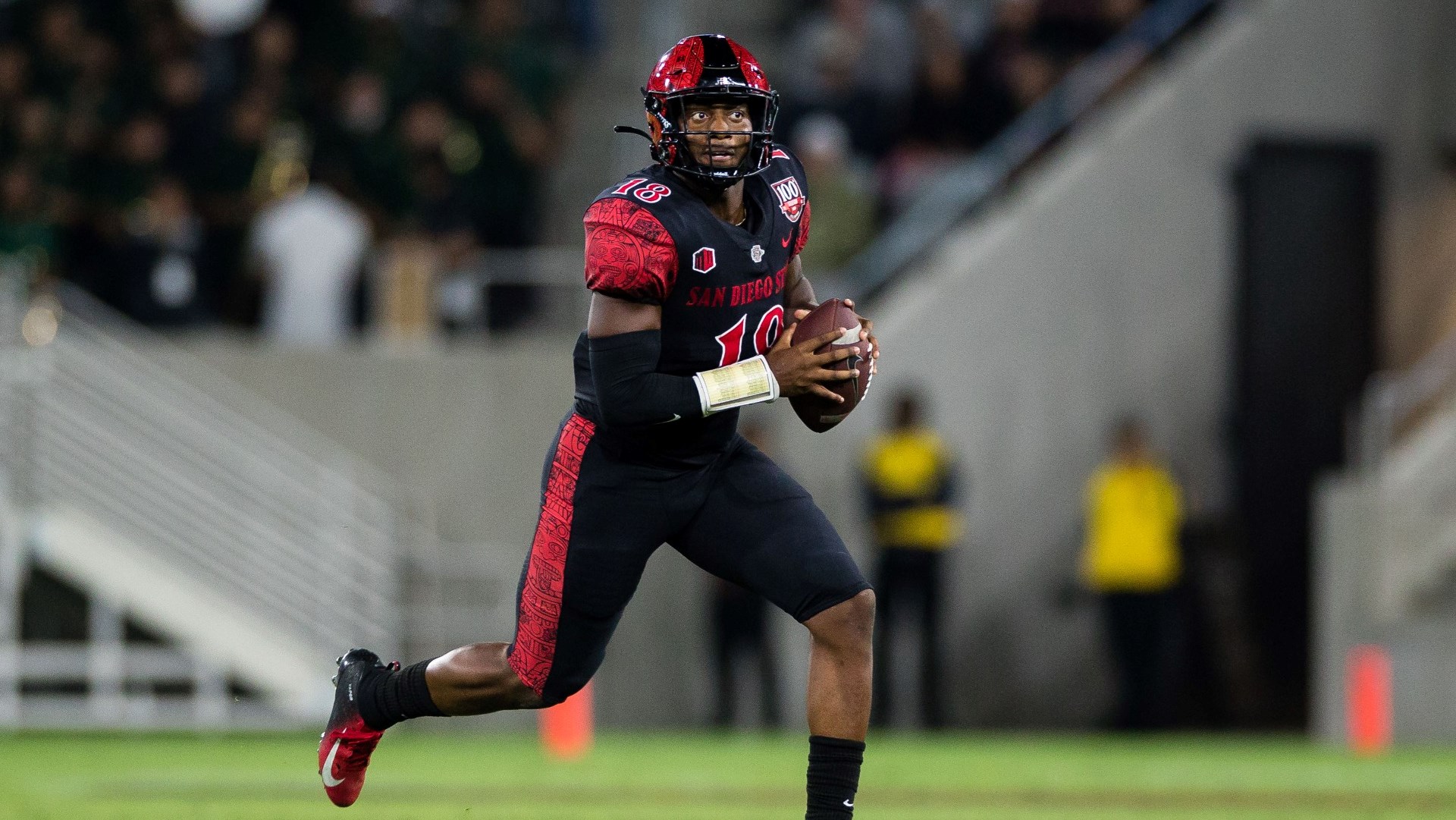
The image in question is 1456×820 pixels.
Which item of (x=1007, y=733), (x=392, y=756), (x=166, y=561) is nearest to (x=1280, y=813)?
(x=392, y=756)

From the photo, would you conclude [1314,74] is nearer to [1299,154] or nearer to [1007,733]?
[1299,154]

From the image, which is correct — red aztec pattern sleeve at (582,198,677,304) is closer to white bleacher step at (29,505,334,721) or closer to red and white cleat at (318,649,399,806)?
red and white cleat at (318,649,399,806)

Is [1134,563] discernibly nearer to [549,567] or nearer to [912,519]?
[912,519]

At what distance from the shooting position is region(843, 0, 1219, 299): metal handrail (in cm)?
1488

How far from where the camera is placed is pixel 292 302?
1401cm

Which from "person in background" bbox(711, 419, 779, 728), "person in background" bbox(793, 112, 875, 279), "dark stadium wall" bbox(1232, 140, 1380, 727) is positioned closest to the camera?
"person in background" bbox(711, 419, 779, 728)

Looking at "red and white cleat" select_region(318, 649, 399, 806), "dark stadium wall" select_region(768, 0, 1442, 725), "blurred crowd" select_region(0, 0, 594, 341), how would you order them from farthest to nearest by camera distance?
"dark stadium wall" select_region(768, 0, 1442, 725) < "blurred crowd" select_region(0, 0, 594, 341) < "red and white cleat" select_region(318, 649, 399, 806)

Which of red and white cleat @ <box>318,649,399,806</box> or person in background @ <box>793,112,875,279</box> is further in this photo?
person in background @ <box>793,112,875,279</box>

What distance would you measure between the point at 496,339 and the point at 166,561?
261 cm

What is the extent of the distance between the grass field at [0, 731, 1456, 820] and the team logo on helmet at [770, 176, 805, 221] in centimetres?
303

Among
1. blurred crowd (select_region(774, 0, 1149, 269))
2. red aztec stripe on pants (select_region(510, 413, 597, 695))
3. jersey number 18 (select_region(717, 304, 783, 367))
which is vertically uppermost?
blurred crowd (select_region(774, 0, 1149, 269))

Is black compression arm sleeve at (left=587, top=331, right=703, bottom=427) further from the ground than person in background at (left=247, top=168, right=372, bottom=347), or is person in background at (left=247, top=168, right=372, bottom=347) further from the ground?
person in background at (left=247, top=168, right=372, bottom=347)

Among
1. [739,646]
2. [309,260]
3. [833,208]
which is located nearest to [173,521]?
[309,260]

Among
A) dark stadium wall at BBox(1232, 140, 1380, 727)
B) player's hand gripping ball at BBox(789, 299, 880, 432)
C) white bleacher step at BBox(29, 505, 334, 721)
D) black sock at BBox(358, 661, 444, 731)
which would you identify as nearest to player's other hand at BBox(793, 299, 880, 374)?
player's hand gripping ball at BBox(789, 299, 880, 432)
